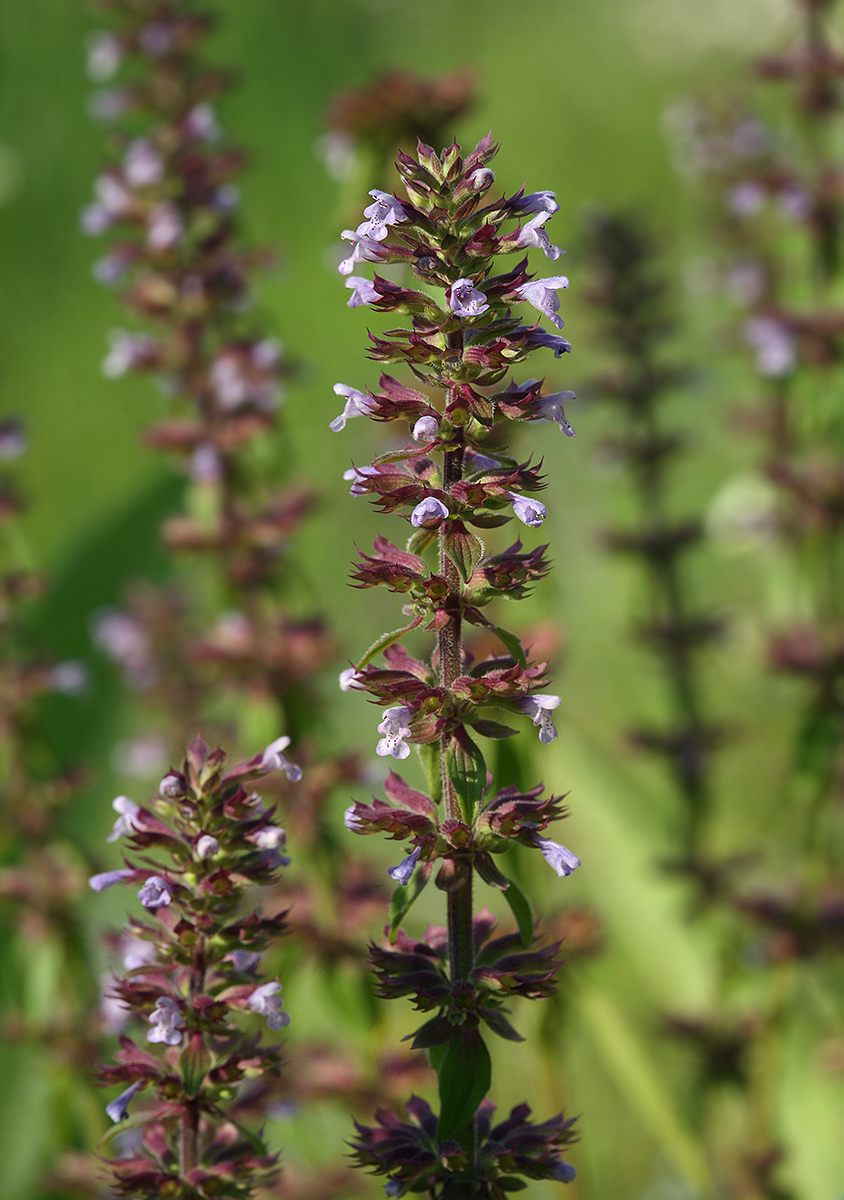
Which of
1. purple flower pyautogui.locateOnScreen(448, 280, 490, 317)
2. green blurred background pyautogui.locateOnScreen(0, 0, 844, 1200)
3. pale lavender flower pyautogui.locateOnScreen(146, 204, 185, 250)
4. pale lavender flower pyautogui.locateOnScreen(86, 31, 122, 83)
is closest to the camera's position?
purple flower pyautogui.locateOnScreen(448, 280, 490, 317)

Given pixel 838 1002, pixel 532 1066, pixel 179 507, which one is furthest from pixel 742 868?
pixel 179 507

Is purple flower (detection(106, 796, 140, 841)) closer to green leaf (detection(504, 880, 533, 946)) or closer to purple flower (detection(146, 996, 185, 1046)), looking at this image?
purple flower (detection(146, 996, 185, 1046))

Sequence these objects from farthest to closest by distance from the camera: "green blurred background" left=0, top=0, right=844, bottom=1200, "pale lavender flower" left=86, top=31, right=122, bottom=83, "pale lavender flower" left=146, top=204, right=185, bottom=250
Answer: "green blurred background" left=0, top=0, right=844, bottom=1200
"pale lavender flower" left=86, top=31, right=122, bottom=83
"pale lavender flower" left=146, top=204, right=185, bottom=250

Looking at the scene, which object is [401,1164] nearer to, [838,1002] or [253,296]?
[253,296]

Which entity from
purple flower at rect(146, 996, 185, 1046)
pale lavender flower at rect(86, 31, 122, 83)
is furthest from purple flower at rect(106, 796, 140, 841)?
pale lavender flower at rect(86, 31, 122, 83)

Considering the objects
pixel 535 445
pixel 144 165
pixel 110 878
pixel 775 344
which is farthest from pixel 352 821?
pixel 535 445

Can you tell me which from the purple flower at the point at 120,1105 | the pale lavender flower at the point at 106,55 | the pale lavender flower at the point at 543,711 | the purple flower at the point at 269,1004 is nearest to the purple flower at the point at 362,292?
the pale lavender flower at the point at 543,711

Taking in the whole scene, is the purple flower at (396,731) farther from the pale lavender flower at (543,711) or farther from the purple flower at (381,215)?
the purple flower at (381,215)
